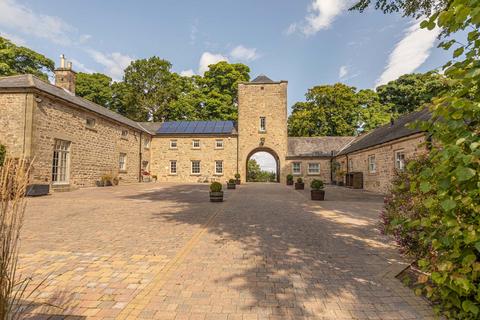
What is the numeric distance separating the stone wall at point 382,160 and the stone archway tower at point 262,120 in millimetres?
7910

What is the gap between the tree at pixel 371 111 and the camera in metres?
33.1

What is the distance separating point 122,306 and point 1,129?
628 inches

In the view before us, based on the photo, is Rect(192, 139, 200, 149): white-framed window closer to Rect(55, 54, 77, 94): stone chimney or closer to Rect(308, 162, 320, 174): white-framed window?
Rect(55, 54, 77, 94): stone chimney

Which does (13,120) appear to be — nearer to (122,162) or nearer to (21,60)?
(122,162)

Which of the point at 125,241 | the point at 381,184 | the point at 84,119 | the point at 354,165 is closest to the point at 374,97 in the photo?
the point at 354,165

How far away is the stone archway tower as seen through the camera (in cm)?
2702

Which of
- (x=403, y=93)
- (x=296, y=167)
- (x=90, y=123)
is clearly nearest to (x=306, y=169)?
(x=296, y=167)

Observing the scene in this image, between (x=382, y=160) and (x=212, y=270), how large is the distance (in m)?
17.0

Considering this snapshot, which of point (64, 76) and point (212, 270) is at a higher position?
point (64, 76)

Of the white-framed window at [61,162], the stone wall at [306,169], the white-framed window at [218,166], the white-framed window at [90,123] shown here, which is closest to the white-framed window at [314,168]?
the stone wall at [306,169]

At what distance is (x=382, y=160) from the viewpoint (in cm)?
1717

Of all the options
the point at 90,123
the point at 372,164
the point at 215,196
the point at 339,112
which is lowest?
the point at 215,196

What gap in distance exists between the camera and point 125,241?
5445 mm

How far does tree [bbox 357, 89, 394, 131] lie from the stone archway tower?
47.7ft
